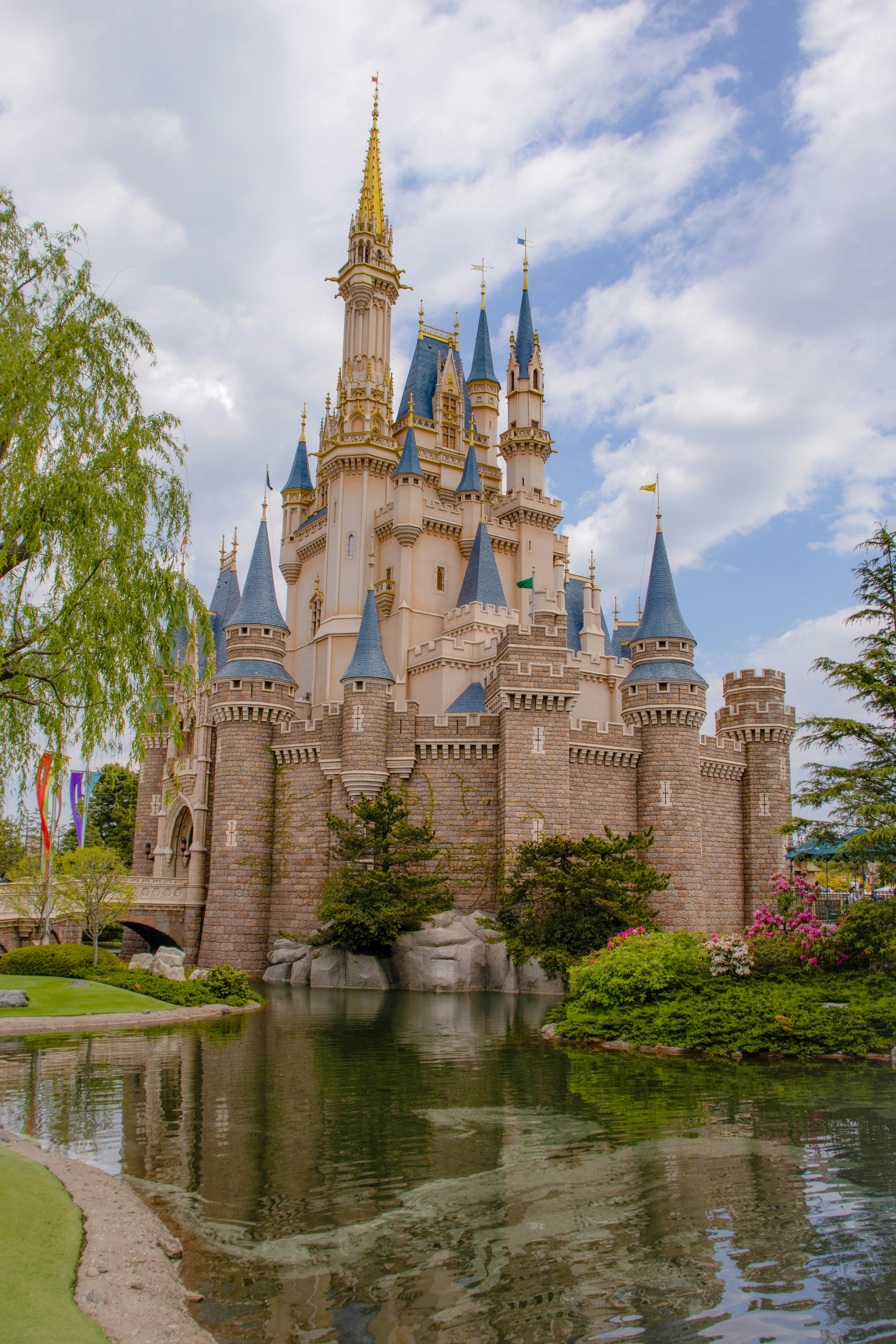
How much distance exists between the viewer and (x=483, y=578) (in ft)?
117

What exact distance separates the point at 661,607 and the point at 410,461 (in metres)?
11.8

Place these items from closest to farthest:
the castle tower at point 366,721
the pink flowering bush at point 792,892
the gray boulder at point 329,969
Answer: the pink flowering bush at point 792,892 → the gray boulder at point 329,969 → the castle tower at point 366,721

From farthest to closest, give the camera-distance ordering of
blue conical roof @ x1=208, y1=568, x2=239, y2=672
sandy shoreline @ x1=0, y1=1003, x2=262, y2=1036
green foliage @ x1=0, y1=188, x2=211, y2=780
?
blue conical roof @ x1=208, y1=568, x2=239, y2=672 → sandy shoreline @ x1=0, y1=1003, x2=262, y2=1036 → green foliage @ x1=0, y1=188, x2=211, y2=780

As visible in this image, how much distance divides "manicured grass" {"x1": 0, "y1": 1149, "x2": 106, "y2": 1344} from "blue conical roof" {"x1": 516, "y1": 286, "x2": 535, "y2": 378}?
3984 centimetres

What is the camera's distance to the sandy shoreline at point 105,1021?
1472cm

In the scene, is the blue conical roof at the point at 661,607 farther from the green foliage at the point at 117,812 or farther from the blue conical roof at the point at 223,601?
the green foliage at the point at 117,812

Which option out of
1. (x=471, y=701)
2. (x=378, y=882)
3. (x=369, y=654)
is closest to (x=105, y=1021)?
(x=378, y=882)

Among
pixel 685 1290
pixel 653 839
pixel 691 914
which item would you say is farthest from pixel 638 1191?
pixel 691 914

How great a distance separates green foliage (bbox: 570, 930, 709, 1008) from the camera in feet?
51.0

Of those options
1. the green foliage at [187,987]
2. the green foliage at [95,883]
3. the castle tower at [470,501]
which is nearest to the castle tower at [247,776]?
the green foliage at [95,883]

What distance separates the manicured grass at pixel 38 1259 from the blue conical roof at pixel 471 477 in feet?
112

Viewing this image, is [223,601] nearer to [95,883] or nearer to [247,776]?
[247,776]

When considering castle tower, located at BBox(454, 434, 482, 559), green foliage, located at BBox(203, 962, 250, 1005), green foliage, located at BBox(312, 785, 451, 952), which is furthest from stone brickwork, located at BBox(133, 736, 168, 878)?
green foliage, located at BBox(203, 962, 250, 1005)

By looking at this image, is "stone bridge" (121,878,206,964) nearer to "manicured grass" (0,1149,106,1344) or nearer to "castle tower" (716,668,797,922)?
"castle tower" (716,668,797,922)
